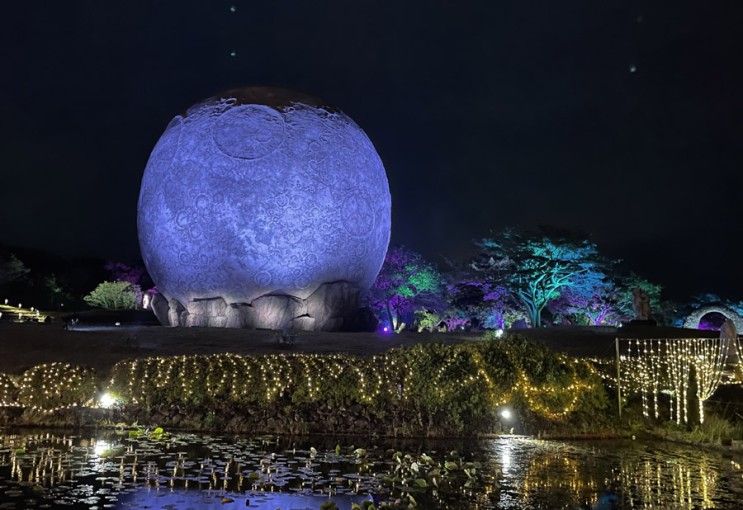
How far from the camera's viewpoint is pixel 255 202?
1005 inches

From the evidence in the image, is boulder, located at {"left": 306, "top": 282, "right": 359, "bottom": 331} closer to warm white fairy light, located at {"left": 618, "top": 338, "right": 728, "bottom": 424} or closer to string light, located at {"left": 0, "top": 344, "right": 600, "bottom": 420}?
string light, located at {"left": 0, "top": 344, "right": 600, "bottom": 420}

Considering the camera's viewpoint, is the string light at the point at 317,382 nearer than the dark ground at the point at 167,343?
Yes

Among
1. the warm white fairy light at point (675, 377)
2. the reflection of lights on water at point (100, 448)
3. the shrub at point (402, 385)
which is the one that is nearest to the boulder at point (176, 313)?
the shrub at point (402, 385)

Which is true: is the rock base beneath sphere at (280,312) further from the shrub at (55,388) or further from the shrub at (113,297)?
the shrub at (113,297)

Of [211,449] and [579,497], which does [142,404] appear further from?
[579,497]

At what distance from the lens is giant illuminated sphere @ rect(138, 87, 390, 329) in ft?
84.2

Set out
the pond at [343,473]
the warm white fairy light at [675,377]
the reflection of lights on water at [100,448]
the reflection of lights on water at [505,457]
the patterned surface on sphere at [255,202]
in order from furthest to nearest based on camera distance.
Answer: the patterned surface on sphere at [255,202], the warm white fairy light at [675,377], the reflection of lights on water at [100,448], the reflection of lights on water at [505,457], the pond at [343,473]

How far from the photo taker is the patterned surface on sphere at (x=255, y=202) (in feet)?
84.1

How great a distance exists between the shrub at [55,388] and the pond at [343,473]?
1378 mm

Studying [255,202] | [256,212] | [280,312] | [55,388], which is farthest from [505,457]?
[255,202]

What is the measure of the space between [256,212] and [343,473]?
1711 centimetres

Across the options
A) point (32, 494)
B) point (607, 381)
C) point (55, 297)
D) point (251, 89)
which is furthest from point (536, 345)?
point (55, 297)

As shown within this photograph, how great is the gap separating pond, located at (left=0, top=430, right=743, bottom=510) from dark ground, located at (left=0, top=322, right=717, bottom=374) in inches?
200

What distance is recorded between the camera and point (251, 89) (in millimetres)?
28219
